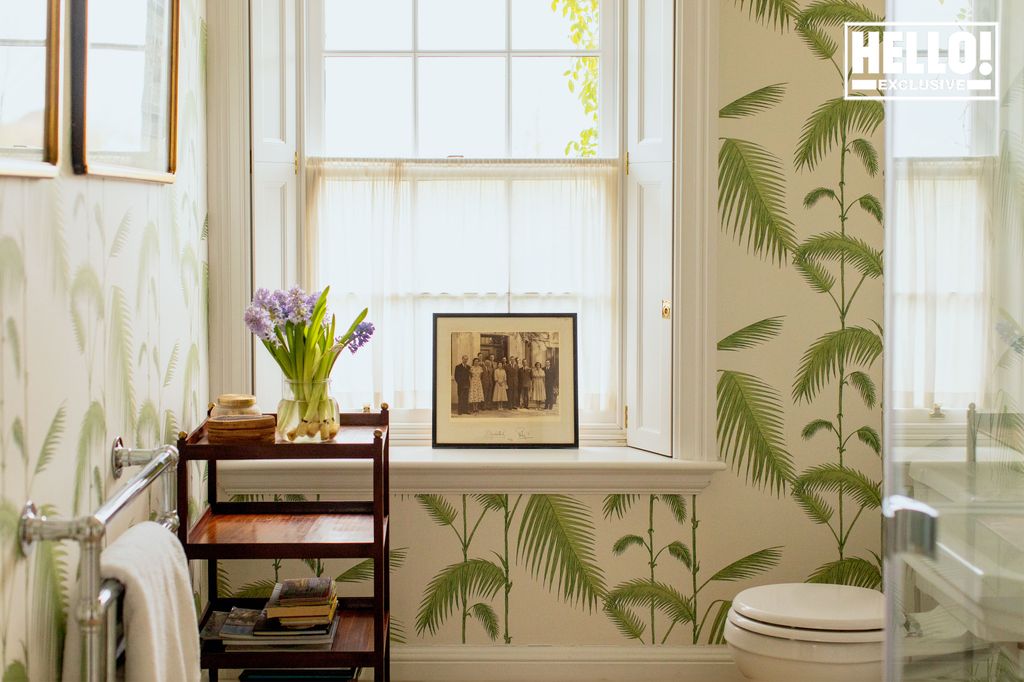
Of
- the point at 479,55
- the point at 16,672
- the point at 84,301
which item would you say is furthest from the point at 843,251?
the point at 16,672

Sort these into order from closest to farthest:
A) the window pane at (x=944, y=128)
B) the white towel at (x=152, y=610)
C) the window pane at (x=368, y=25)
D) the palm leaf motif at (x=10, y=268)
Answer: the window pane at (x=944, y=128) → the palm leaf motif at (x=10, y=268) → the white towel at (x=152, y=610) → the window pane at (x=368, y=25)

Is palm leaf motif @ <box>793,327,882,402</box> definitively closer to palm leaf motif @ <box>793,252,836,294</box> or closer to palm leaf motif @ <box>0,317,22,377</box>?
palm leaf motif @ <box>793,252,836,294</box>

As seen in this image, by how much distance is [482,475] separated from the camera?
9.55 ft

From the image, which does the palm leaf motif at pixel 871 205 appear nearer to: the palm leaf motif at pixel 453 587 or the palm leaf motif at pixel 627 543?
the palm leaf motif at pixel 627 543

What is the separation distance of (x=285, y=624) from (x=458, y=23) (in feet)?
6.02

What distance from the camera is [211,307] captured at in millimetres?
2887

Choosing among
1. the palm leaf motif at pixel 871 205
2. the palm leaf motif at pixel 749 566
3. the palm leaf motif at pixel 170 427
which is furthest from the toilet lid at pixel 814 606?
the palm leaf motif at pixel 170 427

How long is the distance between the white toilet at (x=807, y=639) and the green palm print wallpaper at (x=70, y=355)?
1442 mm

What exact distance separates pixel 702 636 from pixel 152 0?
86.9 inches

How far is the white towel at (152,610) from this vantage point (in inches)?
63.7

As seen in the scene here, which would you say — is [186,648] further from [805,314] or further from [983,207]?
[805,314]

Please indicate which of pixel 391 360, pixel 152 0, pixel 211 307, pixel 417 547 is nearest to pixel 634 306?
pixel 391 360

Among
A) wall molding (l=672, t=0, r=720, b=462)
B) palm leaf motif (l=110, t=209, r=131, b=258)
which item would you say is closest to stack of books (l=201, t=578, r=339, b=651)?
palm leaf motif (l=110, t=209, r=131, b=258)

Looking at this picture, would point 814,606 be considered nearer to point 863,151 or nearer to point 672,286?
point 672,286
